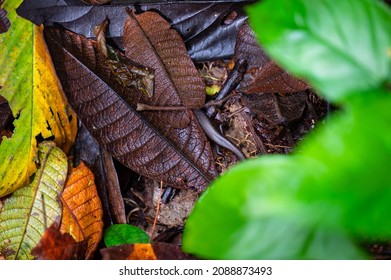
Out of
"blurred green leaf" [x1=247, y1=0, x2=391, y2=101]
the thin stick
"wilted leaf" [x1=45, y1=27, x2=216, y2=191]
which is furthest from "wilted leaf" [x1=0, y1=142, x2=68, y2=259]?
"blurred green leaf" [x1=247, y1=0, x2=391, y2=101]

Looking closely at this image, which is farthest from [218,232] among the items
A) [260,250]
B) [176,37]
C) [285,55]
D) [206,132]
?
[176,37]

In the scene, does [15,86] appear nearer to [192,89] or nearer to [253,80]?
[192,89]

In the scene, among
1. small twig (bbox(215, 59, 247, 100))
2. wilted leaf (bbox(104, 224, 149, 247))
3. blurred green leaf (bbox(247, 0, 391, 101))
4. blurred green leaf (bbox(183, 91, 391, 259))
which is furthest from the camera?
small twig (bbox(215, 59, 247, 100))

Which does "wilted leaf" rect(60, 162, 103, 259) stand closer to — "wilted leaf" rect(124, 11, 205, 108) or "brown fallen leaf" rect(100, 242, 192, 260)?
"brown fallen leaf" rect(100, 242, 192, 260)

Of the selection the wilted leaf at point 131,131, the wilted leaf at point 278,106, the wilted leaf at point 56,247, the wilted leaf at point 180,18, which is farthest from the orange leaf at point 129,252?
the wilted leaf at point 180,18

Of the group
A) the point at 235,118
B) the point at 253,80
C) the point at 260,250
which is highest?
the point at 260,250

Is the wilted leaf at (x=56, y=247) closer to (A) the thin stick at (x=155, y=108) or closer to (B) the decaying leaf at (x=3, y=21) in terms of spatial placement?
(A) the thin stick at (x=155, y=108)
